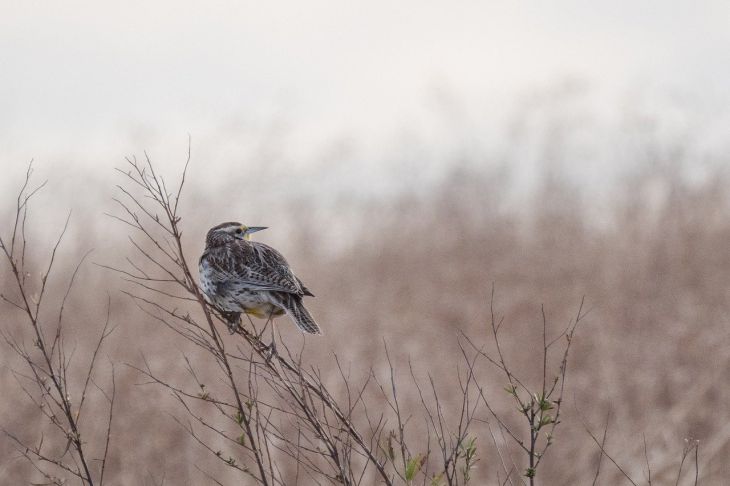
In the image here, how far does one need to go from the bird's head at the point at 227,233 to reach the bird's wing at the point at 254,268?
0.16 meters

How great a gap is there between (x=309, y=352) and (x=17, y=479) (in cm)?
343

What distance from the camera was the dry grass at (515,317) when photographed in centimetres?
976

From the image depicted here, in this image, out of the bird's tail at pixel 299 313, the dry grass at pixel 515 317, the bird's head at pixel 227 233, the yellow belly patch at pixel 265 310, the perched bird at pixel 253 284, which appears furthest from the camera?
the dry grass at pixel 515 317

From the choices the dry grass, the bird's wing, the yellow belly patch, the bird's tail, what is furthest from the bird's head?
the dry grass

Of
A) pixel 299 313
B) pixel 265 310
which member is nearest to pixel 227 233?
pixel 265 310

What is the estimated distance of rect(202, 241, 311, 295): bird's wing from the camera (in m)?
5.25

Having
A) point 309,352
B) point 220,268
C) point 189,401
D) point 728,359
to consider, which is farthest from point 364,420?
point 220,268

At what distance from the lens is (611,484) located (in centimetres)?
930

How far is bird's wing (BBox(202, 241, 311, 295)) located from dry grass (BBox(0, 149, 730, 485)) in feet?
12.5

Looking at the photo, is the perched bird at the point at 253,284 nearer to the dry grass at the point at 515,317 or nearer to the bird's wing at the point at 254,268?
the bird's wing at the point at 254,268

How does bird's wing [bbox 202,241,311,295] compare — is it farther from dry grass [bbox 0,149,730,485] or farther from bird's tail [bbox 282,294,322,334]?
dry grass [bbox 0,149,730,485]

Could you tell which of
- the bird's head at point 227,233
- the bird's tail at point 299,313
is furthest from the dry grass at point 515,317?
the bird's tail at point 299,313

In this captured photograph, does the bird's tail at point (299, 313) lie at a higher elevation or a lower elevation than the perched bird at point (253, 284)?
lower

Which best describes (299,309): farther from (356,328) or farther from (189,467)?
(356,328)
